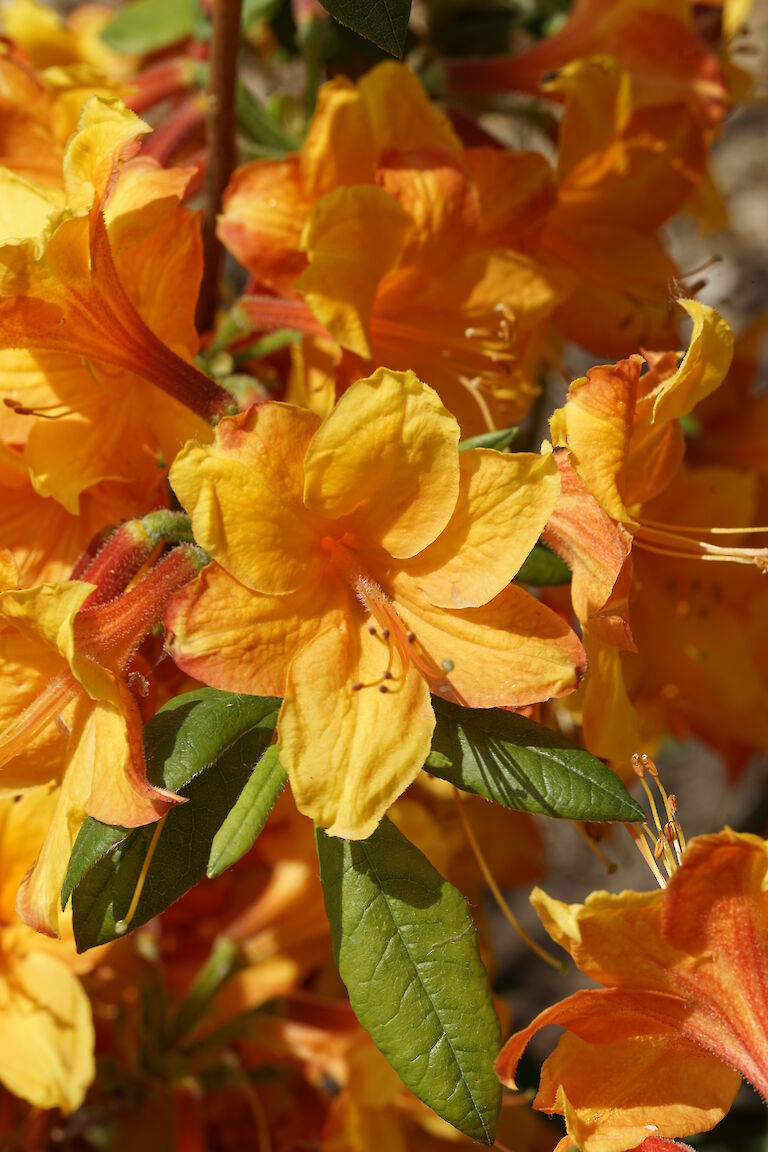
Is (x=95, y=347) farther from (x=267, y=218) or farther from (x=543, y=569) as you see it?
(x=543, y=569)

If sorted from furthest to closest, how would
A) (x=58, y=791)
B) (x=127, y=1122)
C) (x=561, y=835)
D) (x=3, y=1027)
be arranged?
(x=561, y=835)
(x=127, y=1122)
(x=3, y=1027)
(x=58, y=791)

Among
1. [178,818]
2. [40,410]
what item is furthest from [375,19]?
[178,818]

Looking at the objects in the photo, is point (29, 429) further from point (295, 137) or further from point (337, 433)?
point (295, 137)

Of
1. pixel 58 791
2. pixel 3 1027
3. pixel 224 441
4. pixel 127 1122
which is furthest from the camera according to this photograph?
pixel 127 1122

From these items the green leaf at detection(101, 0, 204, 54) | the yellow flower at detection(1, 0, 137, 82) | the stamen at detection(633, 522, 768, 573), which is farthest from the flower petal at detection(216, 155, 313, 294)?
the yellow flower at detection(1, 0, 137, 82)

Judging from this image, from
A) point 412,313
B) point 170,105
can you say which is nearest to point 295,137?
point 170,105

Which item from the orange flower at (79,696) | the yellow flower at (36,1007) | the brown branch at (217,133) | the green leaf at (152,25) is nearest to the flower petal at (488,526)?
the orange flower at (79,696)
